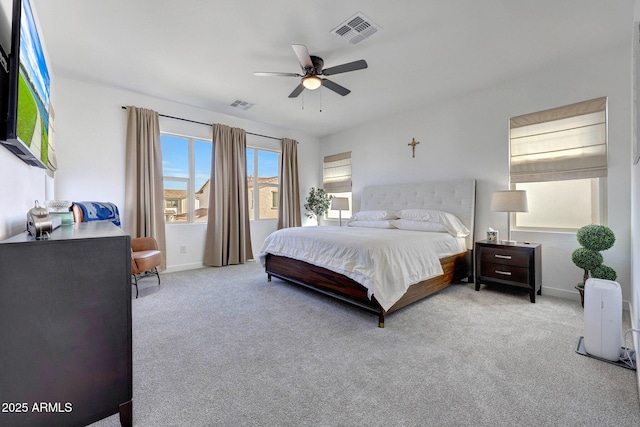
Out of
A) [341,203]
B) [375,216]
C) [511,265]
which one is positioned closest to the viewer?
[511,265]

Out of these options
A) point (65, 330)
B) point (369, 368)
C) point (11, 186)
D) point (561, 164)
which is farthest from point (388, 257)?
point (11, 186)

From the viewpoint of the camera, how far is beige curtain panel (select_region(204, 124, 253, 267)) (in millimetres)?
4941

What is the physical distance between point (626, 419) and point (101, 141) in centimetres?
580

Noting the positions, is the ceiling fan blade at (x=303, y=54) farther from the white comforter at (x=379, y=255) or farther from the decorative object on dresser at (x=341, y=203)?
the decorative object on dresser at (x=341, y=203)

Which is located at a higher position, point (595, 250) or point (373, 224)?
point (373, 224)

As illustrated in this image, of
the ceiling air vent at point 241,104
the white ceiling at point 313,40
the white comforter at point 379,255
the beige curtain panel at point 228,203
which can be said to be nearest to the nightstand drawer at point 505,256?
the white comforter at point 379,255

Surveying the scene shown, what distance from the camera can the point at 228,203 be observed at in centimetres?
508

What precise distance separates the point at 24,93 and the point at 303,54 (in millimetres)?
2071

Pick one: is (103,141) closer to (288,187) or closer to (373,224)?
(288,187)

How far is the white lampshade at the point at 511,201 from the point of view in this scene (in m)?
3.26

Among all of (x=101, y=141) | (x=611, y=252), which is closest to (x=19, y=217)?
(x=101, y=141)

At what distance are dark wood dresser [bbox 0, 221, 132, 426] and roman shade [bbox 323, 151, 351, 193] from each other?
5067 mm

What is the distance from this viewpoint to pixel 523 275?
3176 mm

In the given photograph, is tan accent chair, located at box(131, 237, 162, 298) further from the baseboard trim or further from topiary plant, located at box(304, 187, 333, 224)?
topiary plant, located at box(304, 187, 333, 224)
